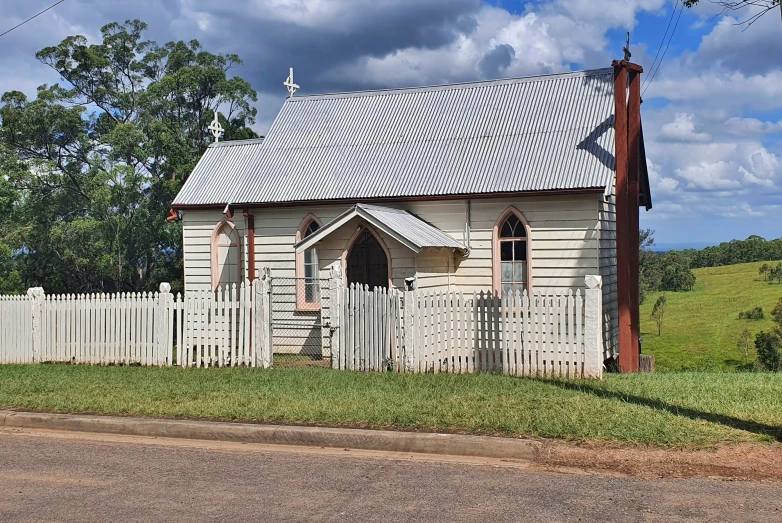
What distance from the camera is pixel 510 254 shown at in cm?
1766

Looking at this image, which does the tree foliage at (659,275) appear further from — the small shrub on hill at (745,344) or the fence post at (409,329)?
the fence post at (409,329)

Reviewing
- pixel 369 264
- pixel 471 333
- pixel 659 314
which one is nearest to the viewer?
pixel 471 333

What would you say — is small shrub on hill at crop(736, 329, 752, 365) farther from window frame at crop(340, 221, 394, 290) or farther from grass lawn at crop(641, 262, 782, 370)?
window frame at crop(340, 221, 394, 290)

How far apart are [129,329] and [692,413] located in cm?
1137

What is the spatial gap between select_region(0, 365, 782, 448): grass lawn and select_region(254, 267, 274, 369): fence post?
878 millimetres

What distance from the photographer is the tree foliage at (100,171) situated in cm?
3519

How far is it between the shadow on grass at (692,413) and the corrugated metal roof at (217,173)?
38.5ft

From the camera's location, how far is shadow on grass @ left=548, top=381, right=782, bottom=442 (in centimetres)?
883

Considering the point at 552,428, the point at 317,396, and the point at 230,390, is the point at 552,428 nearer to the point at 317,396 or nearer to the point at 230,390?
the point at 317,396

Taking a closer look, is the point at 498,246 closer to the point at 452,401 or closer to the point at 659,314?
the point at 452,401

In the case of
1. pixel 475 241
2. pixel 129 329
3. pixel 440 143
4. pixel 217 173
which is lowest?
pixel 129 329

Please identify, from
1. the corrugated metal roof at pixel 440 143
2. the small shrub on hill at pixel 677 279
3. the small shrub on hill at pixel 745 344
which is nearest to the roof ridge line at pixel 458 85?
the corrugated metal roof at pixel 440 143

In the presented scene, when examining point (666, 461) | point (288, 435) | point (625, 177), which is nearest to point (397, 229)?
point (625, 177)

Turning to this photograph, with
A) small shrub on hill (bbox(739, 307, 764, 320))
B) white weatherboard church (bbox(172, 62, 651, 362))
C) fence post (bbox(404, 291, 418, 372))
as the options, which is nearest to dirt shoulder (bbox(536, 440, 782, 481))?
fence post (bbox(404, 291, 418, 372))
